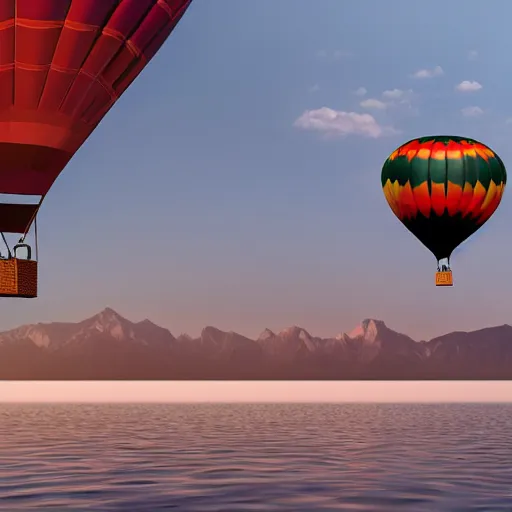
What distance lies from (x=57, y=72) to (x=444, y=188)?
94.0ft

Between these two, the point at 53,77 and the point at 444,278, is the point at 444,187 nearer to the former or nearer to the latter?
the point at 444,278

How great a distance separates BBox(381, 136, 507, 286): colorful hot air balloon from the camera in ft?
170

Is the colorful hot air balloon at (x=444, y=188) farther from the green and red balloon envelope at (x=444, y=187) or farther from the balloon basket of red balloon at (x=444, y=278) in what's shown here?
the balloon basket of red balloon at (x=444, y=278)

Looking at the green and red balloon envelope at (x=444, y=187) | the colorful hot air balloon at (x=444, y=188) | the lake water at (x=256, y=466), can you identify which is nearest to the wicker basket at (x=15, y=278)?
the lake water at (x=256, y=466)

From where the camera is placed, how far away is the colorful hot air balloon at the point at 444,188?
2045 inches

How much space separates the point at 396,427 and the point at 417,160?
1488 cm

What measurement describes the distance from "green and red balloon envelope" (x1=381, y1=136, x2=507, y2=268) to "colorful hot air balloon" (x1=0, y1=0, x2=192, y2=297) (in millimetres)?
25817

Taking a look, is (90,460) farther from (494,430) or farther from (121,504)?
(494,430)

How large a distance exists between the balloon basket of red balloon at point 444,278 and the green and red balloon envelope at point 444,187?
3245 mm

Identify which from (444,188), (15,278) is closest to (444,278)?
(444,188)

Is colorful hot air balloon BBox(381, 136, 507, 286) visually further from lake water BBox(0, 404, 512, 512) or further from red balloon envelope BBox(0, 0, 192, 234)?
red balloon envelope BBox(0, 0, 192, 234)

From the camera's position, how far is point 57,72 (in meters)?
26.0

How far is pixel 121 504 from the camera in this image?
65.0 feet

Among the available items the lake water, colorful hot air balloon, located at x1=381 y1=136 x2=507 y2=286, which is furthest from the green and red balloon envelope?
the lake water
